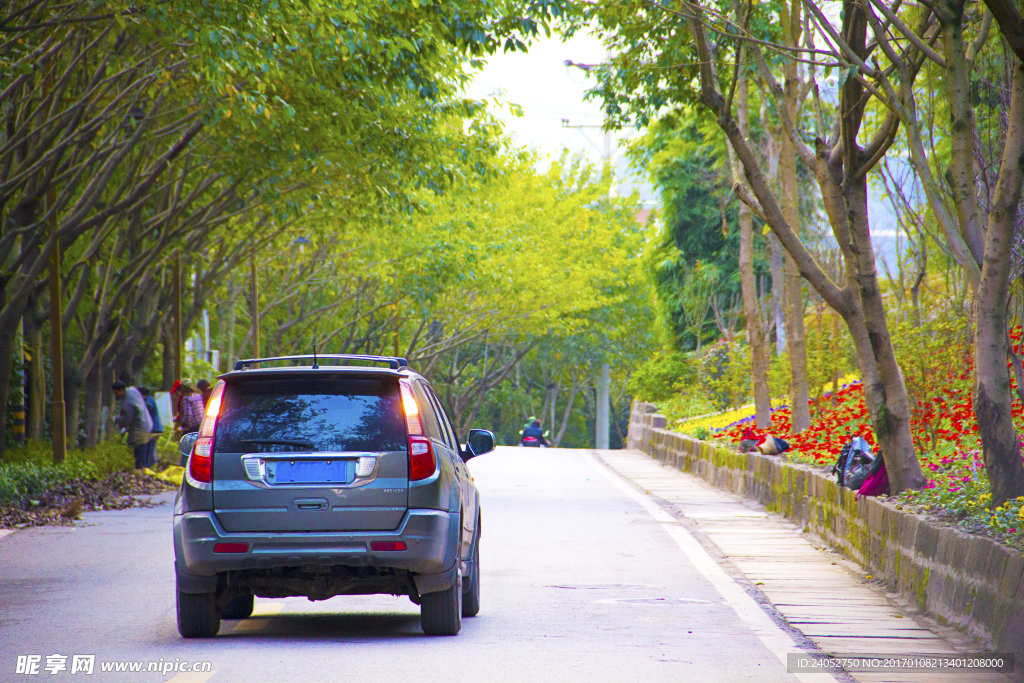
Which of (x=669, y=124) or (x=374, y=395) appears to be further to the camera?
(x=669, y=124)

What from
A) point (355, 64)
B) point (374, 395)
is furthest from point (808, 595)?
point (355, 64)

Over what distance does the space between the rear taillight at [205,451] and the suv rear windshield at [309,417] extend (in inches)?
1.4

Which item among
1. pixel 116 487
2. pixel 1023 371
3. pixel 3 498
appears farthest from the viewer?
pixel 116 487

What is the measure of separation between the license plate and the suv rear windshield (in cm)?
8

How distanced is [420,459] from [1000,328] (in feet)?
14.9

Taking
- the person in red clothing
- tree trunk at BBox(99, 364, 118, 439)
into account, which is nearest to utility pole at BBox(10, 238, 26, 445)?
the person in red clothing

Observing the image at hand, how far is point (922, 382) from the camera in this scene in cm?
1423

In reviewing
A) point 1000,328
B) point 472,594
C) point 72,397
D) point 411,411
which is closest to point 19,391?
point 72,397

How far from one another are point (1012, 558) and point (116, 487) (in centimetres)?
1458

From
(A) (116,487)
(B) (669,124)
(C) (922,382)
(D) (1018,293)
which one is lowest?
(A) (116,487)

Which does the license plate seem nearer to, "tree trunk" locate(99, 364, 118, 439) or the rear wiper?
the rear wiper

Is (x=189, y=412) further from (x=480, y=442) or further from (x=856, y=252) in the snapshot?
(x=856, y=252)

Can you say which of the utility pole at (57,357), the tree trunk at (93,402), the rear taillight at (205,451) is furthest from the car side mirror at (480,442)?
the tree trunk at (93,402)

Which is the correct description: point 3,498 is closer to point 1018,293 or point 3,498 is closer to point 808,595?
point 808,595
